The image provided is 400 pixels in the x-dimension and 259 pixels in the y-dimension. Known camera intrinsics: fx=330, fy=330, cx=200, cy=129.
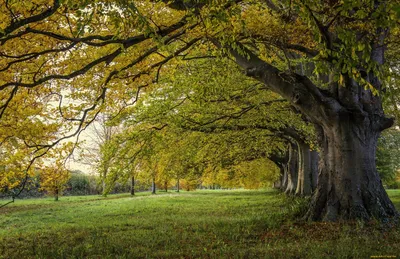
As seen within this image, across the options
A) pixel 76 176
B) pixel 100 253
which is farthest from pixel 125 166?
pixel 76 176

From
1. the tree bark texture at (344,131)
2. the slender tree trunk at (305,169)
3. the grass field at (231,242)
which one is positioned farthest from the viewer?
the slender tree trunk at (305,169)

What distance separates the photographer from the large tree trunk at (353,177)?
912cm

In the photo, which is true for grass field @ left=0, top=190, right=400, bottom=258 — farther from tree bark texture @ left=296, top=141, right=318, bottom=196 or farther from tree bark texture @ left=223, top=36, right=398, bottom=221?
tree bark texture @ left=296, top=141, right=318, bottom=196

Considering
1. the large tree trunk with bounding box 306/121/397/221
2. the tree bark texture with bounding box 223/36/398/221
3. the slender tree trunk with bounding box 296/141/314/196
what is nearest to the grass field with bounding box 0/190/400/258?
the large tree trunk with bounding box 306/121/397/221

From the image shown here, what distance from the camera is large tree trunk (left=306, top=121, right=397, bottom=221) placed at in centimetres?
912

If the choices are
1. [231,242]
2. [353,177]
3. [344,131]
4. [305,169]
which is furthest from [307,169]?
[231,242]

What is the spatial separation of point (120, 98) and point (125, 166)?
2479 mm

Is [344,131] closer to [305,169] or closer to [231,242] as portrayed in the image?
[231,242]

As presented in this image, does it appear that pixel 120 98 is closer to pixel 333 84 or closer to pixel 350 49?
pixel 333 84

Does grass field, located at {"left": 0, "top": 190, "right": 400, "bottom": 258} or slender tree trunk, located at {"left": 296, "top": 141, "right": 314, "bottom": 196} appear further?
slender tree trunk, located at {"left": 296, "top": 141, "right": 314, "bottom": 196}

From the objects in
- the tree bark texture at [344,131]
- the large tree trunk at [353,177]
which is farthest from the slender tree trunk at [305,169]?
the large tree trunk at [353,177]

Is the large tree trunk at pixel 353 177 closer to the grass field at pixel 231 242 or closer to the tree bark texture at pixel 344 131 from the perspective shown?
the tree bark texture at pixel 344 131

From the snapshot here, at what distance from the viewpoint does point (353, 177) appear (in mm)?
9281

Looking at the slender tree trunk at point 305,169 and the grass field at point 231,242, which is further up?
the slender tree trunk at point 305,169
